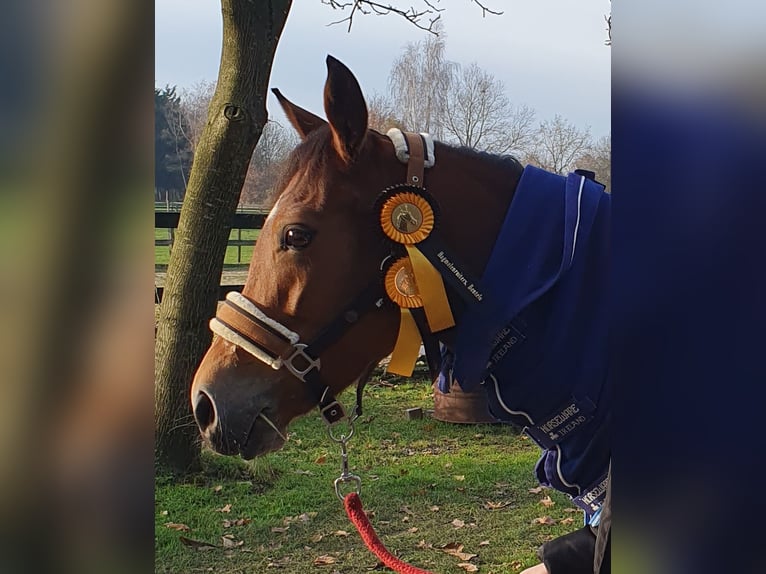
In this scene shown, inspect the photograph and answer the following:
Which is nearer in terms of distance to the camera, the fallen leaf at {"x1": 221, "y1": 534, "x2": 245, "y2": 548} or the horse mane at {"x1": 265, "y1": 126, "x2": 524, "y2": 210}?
the horse mane at {"x1": 265, "y1": 126, "x2": 524, "y2": 210}

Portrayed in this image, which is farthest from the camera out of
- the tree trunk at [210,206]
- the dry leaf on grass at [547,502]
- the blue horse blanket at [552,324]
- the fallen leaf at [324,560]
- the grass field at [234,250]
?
the grass field at [234,250]

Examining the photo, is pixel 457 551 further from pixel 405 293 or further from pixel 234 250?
pixel 234 250

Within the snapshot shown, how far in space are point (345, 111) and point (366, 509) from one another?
3227 mm

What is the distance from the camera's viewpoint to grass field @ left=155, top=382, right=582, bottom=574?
3.77 metres

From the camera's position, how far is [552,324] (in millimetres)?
1521

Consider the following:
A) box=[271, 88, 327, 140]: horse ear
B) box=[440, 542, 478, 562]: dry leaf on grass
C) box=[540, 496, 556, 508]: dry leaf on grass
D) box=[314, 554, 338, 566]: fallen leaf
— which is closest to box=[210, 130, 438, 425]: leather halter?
box=[271, 88, 327, 140]: horse ear

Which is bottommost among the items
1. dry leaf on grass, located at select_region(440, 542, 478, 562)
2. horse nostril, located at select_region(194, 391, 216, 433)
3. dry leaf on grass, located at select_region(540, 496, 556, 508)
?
dry leaf on grass, located at select_region(440, 542, 478, 562)

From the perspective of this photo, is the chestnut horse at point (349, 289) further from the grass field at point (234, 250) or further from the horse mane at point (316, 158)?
the grass field at point (234, 250)

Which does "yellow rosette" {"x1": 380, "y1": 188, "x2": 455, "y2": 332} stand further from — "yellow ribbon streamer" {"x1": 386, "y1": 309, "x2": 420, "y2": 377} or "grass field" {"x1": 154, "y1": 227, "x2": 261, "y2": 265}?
"grass field" {"x1": 154, "y1": 227, "x2": 261, "y2": 265}

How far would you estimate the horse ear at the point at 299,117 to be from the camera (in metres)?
1.94

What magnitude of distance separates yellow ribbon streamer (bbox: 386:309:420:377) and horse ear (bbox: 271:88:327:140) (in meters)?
0.63

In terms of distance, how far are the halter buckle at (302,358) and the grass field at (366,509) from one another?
2348 millimetres

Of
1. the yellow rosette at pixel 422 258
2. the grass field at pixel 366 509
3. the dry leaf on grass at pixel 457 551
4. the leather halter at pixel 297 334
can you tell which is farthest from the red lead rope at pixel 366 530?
the dry leaf on grass at pixel 457 551
